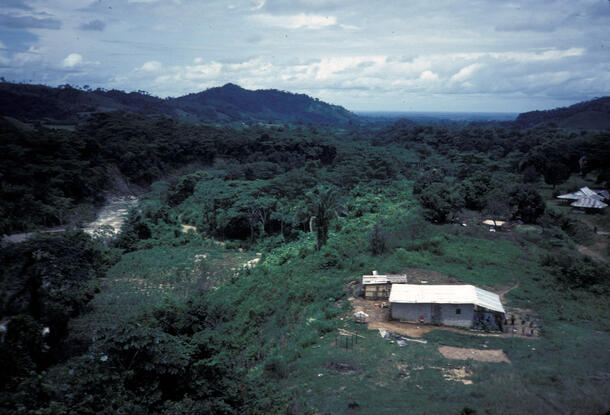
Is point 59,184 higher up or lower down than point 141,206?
higher up

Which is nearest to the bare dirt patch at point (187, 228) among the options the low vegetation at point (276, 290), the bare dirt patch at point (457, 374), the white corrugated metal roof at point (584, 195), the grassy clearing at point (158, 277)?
the low vegetation at point (276, 290)

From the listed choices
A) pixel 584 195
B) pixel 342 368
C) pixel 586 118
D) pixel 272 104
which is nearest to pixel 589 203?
pixel 584 195

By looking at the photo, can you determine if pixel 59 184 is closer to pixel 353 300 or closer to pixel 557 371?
A: pixel 353 300

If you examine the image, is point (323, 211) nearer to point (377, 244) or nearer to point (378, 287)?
point (377, 244)

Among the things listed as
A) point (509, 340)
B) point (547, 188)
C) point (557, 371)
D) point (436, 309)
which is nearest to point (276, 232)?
point (436, 309)

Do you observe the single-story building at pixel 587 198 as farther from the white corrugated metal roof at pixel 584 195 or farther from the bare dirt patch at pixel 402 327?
the bare dirt patch at pixel 402 327

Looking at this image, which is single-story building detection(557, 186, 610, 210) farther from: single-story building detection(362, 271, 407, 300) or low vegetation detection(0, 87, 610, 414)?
single-story building detection(362, 271, 407, 300)

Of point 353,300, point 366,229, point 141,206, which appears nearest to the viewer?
point 353,300
